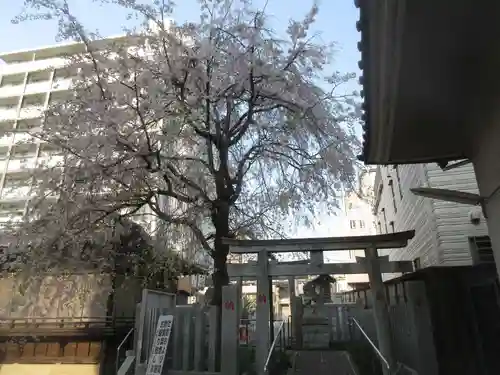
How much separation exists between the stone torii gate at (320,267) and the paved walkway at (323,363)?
144 cm

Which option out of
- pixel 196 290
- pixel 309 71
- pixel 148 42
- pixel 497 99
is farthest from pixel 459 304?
pixel 196 290

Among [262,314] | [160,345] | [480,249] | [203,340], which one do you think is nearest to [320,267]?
[262,314]

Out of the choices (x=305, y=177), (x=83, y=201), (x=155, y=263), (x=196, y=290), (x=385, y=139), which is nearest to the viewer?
(x=385, y=139)

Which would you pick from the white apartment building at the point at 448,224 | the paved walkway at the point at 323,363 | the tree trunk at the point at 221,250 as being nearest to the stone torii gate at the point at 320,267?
the tree trunk at the point at 221,250

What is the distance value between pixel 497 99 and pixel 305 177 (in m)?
5.00

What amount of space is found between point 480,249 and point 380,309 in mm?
3759

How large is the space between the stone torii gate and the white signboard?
1.64 m

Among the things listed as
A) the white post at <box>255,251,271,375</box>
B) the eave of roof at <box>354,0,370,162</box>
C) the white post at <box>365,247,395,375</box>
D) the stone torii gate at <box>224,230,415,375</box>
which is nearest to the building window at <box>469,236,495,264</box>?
the stone torii gate at <box>224,230,415,375</box>

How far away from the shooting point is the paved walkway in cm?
794

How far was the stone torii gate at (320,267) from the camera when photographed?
22.6 ft

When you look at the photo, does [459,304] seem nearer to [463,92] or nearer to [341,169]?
[341,169]

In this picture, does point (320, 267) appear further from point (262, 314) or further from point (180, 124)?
point (180, 124)

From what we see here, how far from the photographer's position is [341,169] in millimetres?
8969

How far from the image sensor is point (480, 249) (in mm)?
8992
